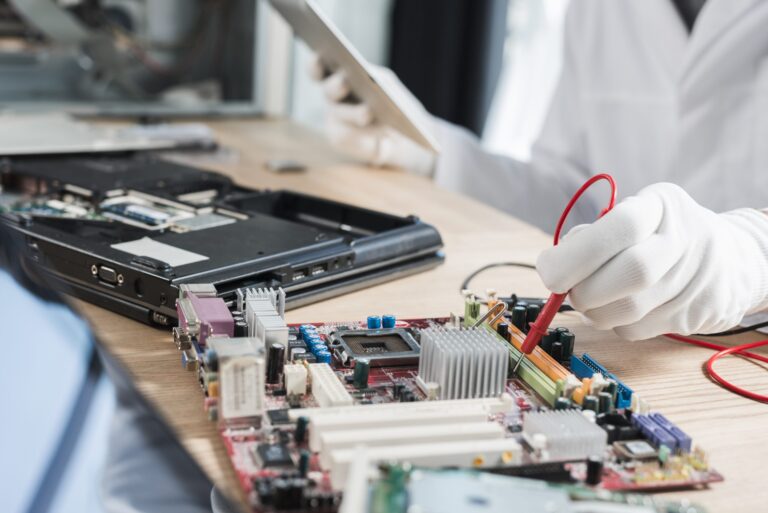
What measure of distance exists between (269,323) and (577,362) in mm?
280

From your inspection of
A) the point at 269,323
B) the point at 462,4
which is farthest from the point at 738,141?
the point at 462,4

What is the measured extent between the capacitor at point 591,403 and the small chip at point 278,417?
0.24 metres

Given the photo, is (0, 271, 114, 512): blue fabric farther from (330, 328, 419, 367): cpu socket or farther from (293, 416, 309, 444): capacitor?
(330, 328, 419, 367): cpu socket

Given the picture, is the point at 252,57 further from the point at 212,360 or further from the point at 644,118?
the point at 212,360

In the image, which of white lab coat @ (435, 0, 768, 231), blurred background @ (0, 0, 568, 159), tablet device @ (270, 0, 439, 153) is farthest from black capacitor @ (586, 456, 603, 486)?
blurred background @ (0, 0, 568, 159)

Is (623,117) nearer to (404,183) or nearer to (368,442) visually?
(404,183)

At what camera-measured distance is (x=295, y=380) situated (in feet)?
2.26

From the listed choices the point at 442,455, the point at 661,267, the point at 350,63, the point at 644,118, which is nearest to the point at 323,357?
the point at 442,455

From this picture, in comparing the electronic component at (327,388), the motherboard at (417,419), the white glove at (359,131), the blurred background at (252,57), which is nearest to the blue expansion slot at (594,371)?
the motherboard at (417,419)

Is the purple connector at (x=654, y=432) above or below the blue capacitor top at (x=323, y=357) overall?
below

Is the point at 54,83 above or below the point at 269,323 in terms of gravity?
above

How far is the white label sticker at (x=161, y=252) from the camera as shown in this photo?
909mm

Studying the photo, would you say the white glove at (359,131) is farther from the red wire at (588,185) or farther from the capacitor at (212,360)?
the capacitor at (212,360)

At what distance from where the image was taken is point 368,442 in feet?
1.90
